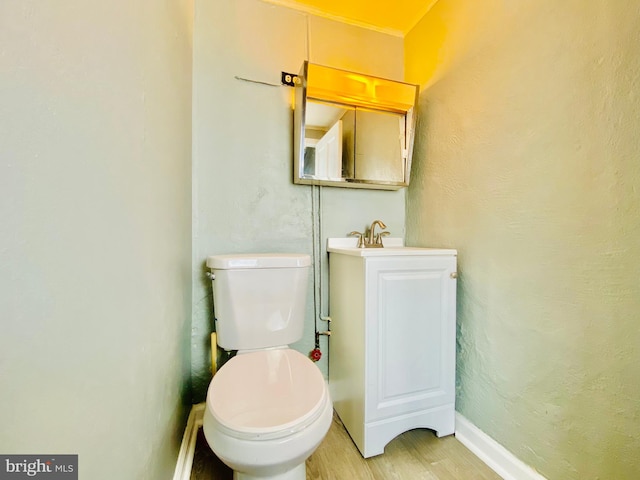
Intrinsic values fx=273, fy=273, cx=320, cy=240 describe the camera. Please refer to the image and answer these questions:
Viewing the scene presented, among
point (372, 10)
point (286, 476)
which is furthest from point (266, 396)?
point (372, 10)

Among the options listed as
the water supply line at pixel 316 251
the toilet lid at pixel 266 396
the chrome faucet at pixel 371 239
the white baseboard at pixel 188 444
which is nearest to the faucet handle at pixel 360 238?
the chrome faucet at pixel 371 239

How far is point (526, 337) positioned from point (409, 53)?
1.61m

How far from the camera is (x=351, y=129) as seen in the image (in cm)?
144

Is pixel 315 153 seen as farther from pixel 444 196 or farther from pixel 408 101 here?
pixel 444 196

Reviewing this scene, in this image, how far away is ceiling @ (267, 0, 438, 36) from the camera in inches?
56.4

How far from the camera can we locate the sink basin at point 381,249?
1112 mm

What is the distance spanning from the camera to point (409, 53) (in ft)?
5.33

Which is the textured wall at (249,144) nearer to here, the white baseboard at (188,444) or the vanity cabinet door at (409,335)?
the white baseboard at (188,444)

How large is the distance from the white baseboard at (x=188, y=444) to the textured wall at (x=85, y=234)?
22cm

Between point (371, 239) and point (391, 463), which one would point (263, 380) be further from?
point (371, 239)

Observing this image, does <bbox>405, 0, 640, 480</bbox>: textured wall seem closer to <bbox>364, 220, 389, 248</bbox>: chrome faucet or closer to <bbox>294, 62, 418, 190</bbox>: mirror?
<bbox>294, 62, 418, 190</bbox>: mirror

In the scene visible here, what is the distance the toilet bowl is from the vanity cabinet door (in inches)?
13.2

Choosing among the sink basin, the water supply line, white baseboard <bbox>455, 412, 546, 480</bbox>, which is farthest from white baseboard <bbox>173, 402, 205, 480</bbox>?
white baseboard <bbox>455, 412, 546, 480</bbox>

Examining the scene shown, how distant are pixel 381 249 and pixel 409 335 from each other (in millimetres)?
391
